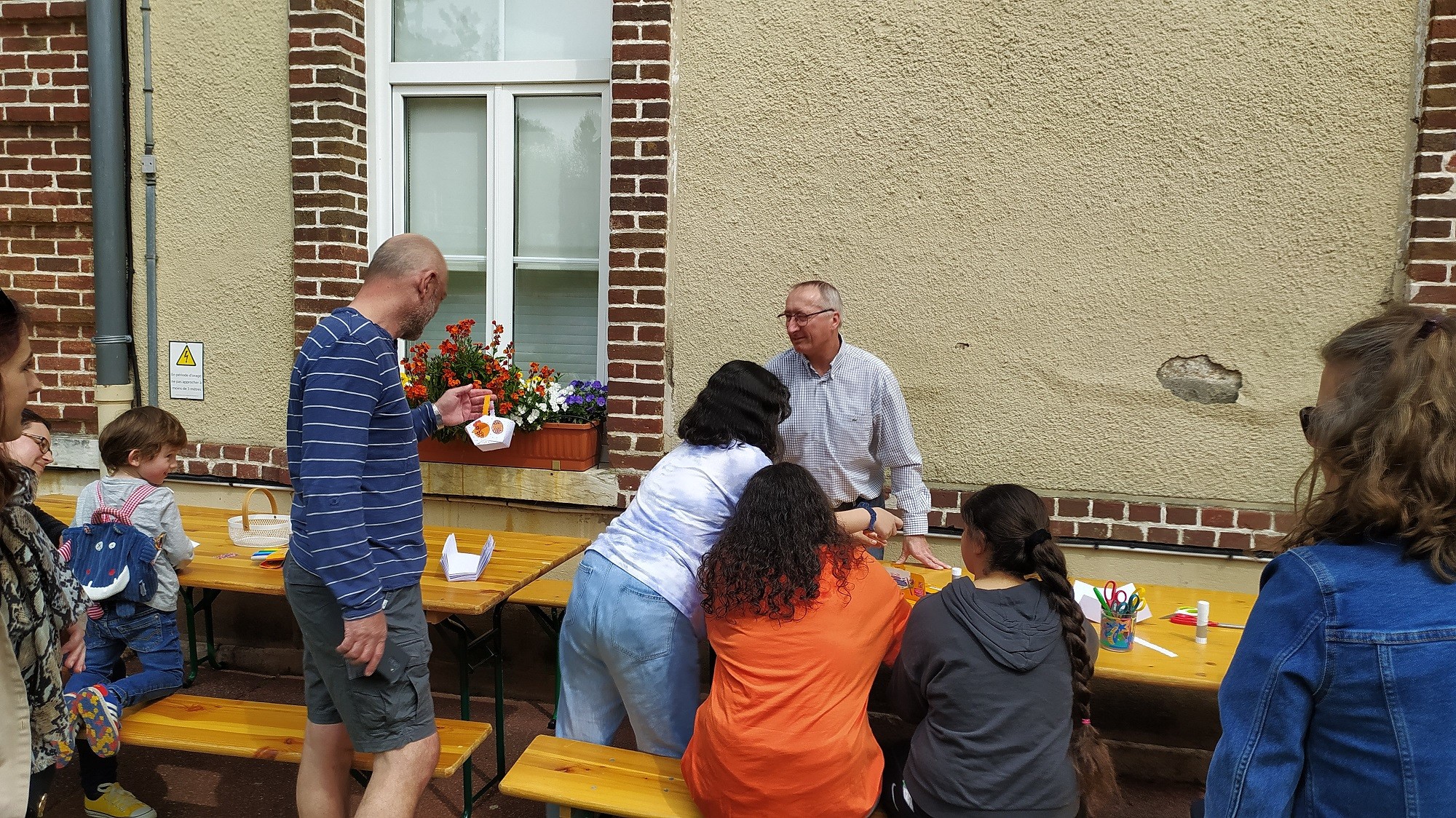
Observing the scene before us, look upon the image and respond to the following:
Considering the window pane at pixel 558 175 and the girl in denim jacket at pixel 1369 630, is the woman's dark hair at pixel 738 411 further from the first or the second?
the window pane at pixel 558 175

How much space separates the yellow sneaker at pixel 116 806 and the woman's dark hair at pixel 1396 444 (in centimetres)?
374

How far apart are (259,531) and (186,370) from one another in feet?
5.24

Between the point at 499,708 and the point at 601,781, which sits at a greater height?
the point at 601,781

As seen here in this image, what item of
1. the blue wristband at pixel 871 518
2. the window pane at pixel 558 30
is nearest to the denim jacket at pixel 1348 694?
the blue wristband at pixel 871 518

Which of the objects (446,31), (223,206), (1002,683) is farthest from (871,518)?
(223,206)

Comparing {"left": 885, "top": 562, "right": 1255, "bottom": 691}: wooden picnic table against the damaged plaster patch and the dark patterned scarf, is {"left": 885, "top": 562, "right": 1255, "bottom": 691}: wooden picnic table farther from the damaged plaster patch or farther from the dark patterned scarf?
the dark patterned scarf

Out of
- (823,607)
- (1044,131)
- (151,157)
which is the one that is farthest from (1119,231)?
(151,157)

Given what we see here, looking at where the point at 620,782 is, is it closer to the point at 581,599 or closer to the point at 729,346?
the point at 581,599

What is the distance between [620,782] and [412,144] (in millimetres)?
3725

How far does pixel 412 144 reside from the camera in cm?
496

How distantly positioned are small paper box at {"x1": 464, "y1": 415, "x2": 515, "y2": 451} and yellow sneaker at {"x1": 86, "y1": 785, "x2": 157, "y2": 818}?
180 centimetres

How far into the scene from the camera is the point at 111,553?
317cm

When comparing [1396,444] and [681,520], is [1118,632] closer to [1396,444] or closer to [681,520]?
[681,520]

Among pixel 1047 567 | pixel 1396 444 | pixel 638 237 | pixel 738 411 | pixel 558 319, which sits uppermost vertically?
pixel 638 237
